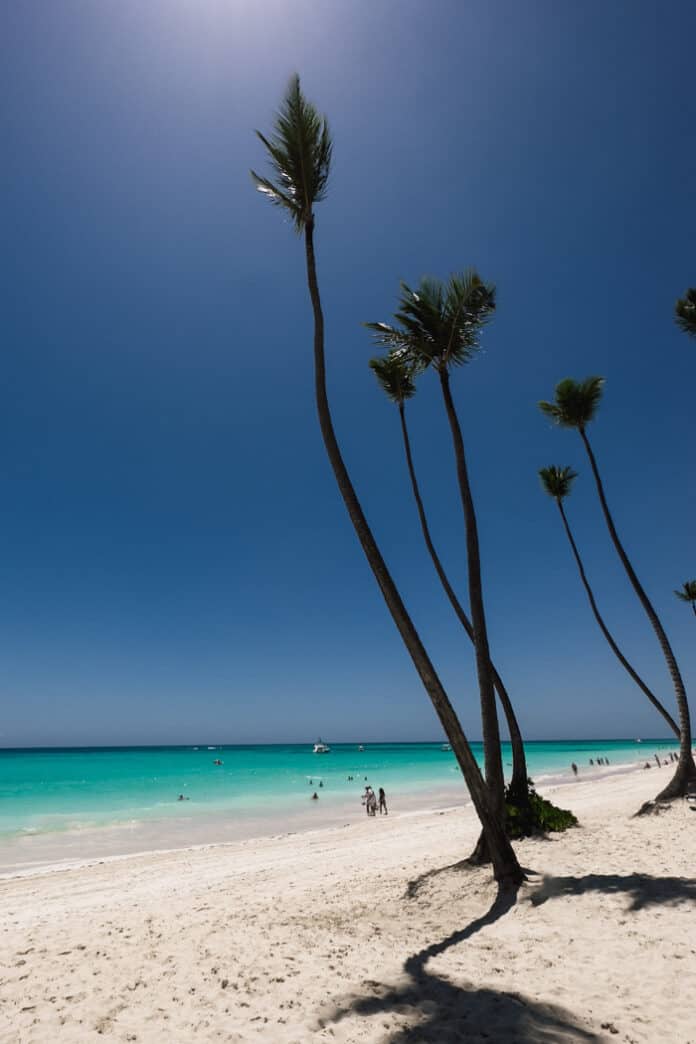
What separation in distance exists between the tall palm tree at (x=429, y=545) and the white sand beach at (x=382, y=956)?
205 centimetres

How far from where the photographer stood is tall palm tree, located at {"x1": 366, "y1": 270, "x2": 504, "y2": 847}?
9.34m

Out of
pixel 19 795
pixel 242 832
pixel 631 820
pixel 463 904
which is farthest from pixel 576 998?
pixel 19 795

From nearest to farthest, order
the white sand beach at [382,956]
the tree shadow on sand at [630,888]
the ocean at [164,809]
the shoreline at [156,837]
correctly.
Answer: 1. the white sand beach at [382,956]
2. the tree shadow on sand at [630,888]
3. the shoreline at [156,837]
4. the ocean at [164,809]

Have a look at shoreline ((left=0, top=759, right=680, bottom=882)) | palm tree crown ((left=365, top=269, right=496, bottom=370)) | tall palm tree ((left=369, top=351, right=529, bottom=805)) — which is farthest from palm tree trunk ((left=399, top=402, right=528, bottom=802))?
shoreline ((left=0, top=759, right=680, bottom=882))

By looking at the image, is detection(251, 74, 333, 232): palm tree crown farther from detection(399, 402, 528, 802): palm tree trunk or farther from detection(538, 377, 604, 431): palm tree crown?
detection(538, 377, 604, 431): palm tree crown

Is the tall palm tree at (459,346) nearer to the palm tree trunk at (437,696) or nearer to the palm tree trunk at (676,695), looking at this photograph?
the palm tree trunk at (437,696)

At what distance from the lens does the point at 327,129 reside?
31.2 feet

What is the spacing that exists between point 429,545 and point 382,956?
924 centimetres

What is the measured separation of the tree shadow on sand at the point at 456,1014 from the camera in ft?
14.0

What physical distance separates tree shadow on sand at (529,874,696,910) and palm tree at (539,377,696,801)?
7804 millimetres

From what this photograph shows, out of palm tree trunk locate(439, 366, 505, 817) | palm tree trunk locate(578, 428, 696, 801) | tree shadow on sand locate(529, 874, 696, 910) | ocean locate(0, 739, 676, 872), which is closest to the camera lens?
tree shadow on sand locate(529, 874, 696, 910)

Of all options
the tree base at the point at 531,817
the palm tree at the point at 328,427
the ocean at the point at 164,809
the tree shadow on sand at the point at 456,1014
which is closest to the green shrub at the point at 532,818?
the tree base at the point at 531,817

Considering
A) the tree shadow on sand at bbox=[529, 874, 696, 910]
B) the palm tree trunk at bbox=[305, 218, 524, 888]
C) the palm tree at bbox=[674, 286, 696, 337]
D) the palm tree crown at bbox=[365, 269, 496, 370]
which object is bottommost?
the tree shadow on sand at bbox=[529, 874, 696, 910]

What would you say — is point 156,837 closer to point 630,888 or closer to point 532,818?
point 532,818
